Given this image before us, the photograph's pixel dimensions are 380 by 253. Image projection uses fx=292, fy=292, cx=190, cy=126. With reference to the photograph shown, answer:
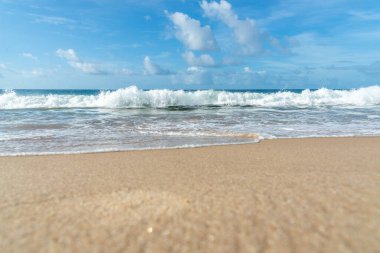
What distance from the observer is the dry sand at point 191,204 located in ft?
9.45

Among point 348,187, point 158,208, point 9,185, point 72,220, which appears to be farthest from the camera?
point 9,185

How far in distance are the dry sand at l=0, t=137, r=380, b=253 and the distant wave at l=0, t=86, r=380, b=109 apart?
20.3 metres

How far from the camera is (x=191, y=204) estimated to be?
372 centimetres

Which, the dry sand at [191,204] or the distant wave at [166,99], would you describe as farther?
the distant wave at [166,99]

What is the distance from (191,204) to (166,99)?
79.7 feet

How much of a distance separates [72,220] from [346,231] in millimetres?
2991

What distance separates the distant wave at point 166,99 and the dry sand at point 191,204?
20267 millimetres

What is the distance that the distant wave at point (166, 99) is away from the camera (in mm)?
25438

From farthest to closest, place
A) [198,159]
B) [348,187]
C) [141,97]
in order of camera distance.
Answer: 1. [141,97]
2. [198,159]
3. [348,187]

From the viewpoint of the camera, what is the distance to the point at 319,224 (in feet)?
10.4

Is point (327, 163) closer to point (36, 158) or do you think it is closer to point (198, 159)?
point (198, 159)

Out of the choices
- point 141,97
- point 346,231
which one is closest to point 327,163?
point 346,231

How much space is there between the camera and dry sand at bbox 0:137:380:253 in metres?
2.88

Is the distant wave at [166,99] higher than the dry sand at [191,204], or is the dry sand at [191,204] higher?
the distant wave at [166,99]
